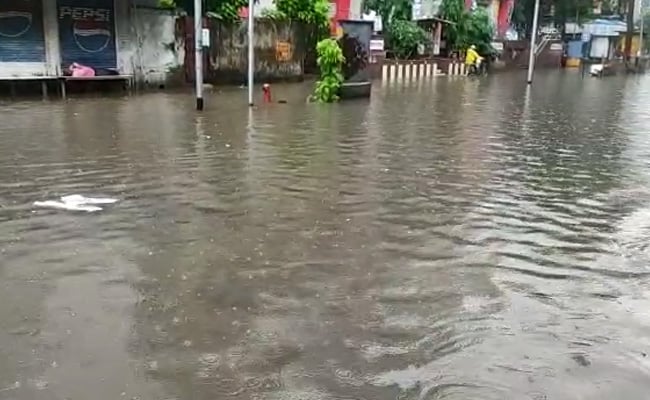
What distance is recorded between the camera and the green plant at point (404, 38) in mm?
34812

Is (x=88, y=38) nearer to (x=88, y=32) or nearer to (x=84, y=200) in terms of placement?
(x=88, y=32)

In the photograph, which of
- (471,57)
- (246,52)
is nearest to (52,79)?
(246,52)

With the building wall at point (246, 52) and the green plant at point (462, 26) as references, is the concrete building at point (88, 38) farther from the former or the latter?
the green plant at point (462, 26)

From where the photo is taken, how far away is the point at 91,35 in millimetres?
19719

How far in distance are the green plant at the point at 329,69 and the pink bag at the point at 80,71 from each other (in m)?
6.03

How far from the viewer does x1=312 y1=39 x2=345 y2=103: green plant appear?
704 inches

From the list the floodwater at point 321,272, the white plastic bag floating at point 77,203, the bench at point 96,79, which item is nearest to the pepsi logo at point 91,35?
the bench at point 96,79

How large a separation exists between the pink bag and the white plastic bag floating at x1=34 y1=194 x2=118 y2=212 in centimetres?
1232

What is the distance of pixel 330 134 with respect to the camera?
12.9 m

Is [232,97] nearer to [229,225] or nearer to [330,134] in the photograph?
[330,134]

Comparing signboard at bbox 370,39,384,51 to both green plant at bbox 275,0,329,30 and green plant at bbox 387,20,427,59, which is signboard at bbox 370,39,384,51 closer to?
green plant at bbox 387,20,427,59

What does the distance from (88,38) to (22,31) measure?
5.90ft

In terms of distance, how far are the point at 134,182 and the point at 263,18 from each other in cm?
1870

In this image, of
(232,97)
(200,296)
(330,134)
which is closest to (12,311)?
(200,296)
